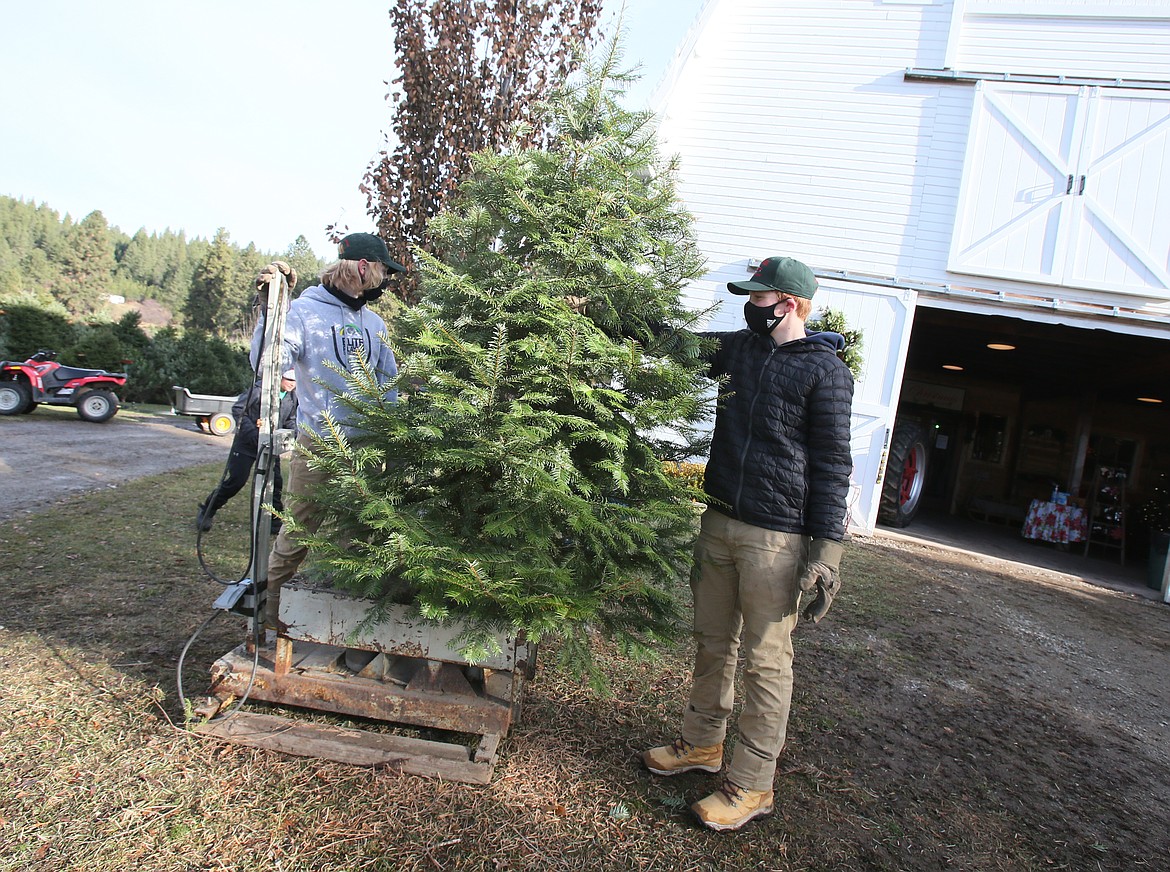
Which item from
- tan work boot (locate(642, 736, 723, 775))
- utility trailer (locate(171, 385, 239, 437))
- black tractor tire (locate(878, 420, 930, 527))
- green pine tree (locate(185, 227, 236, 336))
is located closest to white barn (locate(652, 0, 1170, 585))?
black tractor tire (locate(878, 420, 930, 527))

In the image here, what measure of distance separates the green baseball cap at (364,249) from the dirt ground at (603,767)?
2030 mm

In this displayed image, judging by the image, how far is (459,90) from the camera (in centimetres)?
812

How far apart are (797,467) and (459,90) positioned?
24.2ft

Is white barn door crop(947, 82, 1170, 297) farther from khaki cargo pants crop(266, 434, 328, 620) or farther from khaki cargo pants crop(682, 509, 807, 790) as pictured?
khaki cargo pants crop(266, 434, 328, 620)

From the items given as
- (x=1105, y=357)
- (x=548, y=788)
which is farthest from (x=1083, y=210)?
(x=548, y=788)

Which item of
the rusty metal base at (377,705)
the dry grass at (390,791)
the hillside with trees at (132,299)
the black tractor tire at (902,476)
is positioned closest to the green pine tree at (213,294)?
the hillside with trees at (132,299)

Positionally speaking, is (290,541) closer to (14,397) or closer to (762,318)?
(762,318)

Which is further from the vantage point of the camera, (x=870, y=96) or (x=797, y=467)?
(x=870, y=96)

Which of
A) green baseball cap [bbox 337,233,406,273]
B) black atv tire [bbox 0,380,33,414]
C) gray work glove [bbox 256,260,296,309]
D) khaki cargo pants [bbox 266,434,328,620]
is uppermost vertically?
green baseball cap [bbox 337,233,406,273]

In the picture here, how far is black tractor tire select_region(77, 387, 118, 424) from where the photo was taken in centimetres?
1083

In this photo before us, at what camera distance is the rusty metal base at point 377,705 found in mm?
2549

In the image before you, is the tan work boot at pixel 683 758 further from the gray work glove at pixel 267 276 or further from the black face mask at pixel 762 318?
the gray work glove at pixel 267 276

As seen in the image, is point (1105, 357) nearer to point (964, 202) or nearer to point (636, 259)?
point (964, 202)

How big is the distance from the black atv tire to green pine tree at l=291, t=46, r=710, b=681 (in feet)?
35.6
